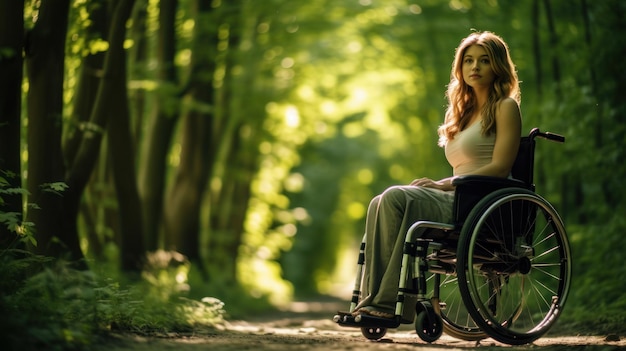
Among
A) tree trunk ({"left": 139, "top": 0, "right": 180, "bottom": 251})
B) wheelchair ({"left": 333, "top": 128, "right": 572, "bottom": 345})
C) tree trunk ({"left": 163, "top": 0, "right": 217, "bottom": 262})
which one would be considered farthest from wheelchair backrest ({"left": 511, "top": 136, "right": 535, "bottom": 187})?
tree trunk ({"left": 163, "top": 0, "right": 217, "bottom": 262})

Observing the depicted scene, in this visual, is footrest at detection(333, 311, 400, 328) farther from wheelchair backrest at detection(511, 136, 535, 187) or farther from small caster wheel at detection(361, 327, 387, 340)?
wheelchair backrest at detection(511, 136, 535, 187)

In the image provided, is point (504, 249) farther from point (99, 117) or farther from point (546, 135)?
point (99, 117)

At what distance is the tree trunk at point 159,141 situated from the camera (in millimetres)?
9789

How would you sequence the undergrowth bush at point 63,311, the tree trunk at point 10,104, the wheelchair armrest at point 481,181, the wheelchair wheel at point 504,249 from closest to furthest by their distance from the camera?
1. the undergrowth bush at point 63,311
2. the wheelchair wheel at point 504,249
3. the wheelchair armrest at point 481,181
4. the tree trunk at point 10,104

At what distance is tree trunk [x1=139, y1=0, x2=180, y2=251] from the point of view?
979 cm

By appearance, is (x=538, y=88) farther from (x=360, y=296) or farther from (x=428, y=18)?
(x=360, y=296)

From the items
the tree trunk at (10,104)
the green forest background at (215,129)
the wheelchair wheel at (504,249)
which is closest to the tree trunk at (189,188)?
the green forest background at (215,129)

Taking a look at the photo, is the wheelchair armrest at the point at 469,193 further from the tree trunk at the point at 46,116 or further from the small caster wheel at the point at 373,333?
the tree trunk at the point at 46,116

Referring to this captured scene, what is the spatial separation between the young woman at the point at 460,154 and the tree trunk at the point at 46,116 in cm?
224

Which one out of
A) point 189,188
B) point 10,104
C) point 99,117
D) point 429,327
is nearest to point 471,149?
point 429,327

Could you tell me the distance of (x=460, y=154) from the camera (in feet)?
16.7

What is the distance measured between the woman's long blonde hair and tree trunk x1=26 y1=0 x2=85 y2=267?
257 cm

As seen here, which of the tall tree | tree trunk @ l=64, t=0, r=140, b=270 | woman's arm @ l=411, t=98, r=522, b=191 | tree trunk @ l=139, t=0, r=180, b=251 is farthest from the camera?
tree trunk @ l=139, t=0, r=180, b=251

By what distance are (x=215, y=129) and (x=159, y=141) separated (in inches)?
172
